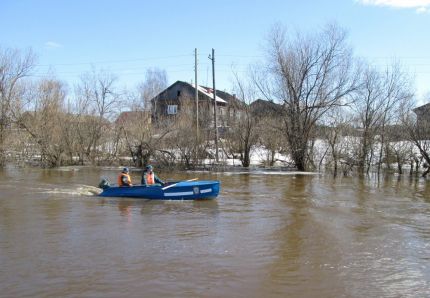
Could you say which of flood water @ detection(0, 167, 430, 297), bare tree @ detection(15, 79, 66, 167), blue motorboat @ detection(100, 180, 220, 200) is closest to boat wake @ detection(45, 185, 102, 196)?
flood water @ detection(0, 167, 430, 297)

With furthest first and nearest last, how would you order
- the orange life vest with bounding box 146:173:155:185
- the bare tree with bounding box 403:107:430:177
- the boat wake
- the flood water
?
the bare tree with bounding box 403:107:430:177, the boat wake, the orange life vest with bounding box 146:173:155:185, the flood water

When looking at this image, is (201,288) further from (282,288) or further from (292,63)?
(292,63)

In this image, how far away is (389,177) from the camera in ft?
93.6

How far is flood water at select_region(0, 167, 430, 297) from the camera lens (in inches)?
321

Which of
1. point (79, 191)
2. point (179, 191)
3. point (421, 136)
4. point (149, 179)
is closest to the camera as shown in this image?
point (179, 191)

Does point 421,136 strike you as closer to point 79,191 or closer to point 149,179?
point 149,179

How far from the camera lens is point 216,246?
10.8m

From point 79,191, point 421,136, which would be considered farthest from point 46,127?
point 421,136

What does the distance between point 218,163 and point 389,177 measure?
1111cm

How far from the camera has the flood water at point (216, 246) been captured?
8.16 metres

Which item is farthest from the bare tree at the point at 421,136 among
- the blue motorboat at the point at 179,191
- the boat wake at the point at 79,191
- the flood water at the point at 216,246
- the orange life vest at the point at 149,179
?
the boat wake at the point at 79,191

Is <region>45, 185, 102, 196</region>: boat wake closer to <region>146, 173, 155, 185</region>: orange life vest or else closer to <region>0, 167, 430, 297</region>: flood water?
<region>0, 167, 430, 297</region>: flood water

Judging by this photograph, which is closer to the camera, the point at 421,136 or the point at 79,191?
the point at 79,191

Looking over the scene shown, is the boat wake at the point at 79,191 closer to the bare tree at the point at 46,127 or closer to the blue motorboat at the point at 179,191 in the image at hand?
the blue motorboat at the point at 179,191
